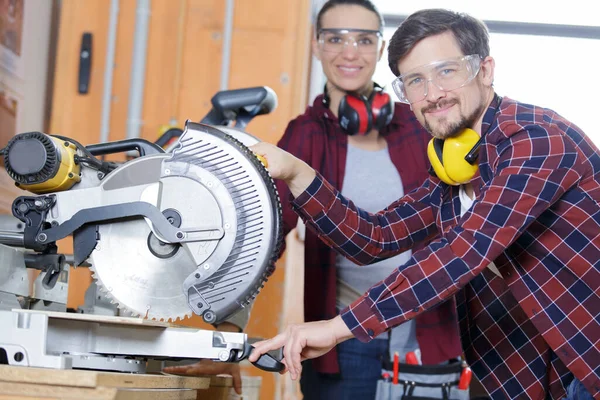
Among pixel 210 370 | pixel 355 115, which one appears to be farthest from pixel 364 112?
pixel 210 370

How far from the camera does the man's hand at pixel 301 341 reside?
1.37 m

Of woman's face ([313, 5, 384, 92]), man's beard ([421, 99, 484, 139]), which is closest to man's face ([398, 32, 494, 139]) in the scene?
man's beard ([421, 99, 484, 139])

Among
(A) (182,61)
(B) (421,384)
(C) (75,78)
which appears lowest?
(B) (421,384)

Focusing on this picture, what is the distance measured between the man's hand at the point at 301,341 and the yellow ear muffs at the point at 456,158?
485 millimetres

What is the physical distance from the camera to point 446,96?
1707 millimetres

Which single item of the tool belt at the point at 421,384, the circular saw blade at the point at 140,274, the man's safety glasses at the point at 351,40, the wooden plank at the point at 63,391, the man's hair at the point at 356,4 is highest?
the man's hair at the point at 356,4

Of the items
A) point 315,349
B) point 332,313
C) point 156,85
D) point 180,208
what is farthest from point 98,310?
point 156,85

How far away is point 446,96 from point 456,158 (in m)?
0.14

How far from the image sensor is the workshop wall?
3152mm

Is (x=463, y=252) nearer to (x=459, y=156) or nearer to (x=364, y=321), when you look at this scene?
(x=364, y=321)

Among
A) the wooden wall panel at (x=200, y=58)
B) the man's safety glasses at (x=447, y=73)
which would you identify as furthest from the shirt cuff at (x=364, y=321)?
the wooden wall panel at (x=200, y=58)

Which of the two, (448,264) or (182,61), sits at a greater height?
(182,61)

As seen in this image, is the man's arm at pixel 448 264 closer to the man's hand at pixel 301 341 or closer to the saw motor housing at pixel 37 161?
the man's hand at pixel 301 341

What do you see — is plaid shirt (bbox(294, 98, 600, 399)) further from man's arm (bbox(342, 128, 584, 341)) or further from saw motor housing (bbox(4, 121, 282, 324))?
saw motor housing (bbox(4, 121, 282, 324))
